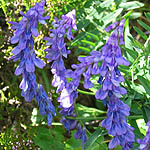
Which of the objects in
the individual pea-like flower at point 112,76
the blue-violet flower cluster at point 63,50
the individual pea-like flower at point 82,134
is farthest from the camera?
the individual pea-like flower at point 82,134

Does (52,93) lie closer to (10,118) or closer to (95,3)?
(10,118)

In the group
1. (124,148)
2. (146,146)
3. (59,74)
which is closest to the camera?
(146,146)

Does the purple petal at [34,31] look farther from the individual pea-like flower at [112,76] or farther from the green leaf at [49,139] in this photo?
the green leaf at [49,139]

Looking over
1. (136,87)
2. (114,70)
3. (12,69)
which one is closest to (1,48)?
(12,69)

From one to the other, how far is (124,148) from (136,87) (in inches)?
14.9

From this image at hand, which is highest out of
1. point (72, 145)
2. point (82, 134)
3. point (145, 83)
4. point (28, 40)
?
point (28, 40)

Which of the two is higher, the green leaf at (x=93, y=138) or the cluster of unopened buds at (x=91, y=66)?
the cluster of unopened buds at (x=91, y=66)

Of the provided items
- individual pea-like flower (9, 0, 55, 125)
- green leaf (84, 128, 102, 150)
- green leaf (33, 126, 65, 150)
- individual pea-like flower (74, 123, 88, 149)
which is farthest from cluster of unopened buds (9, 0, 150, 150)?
green leaf (33, 126, 65, 150)

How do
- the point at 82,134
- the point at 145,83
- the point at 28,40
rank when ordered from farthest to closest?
the point at 82,134, the point at 145,83, the point at 28,40

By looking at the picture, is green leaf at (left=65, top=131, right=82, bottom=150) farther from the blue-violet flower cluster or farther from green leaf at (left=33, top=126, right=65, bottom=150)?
the blue-violet flower cluster

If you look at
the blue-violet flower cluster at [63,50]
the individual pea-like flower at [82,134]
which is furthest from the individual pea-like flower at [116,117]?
the individual pea-like flower at [82,134]

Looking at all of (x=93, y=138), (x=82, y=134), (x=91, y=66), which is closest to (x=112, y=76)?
(x=91, y=66)

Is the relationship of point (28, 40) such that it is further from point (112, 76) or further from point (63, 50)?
point (112, 76)

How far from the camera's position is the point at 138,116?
1.49 metres
